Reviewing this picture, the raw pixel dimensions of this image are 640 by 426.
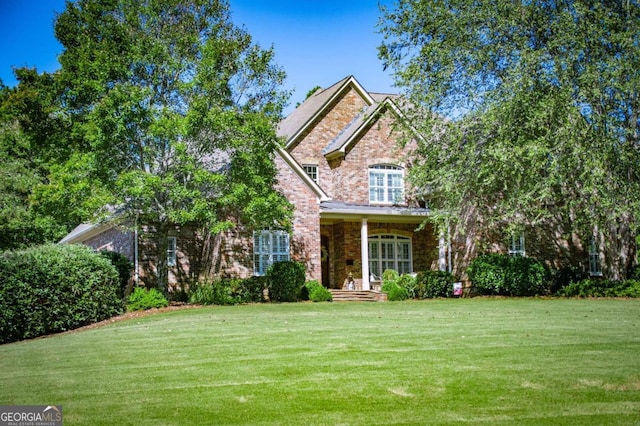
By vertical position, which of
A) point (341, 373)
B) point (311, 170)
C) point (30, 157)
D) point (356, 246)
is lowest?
point (341, 373)

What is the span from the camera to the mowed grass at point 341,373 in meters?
6.49

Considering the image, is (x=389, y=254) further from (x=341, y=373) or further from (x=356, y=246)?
(x=341, y=373)

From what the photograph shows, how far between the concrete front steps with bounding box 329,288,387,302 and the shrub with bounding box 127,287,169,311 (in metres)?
6.66

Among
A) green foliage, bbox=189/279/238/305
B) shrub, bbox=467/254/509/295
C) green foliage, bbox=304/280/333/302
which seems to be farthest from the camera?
shrub, bbox=467/254/509/295

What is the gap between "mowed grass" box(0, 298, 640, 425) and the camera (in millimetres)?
6488

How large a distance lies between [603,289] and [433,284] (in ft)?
19.2

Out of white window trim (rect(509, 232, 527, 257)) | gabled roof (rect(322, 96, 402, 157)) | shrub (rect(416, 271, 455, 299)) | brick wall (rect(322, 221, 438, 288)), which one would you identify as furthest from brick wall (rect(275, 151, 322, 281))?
white window trim (rect(509, 232, 527, 257))

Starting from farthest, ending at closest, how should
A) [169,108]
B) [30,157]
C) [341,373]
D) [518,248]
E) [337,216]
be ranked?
[30,157] → [518,248] → [337,216] → [169,108] → [341,373]

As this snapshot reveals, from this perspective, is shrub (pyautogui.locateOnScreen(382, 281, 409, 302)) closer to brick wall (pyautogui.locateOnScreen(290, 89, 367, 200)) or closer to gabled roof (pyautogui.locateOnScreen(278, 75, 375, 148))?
brick wall (pyautogui.locateOnScreen(290, 89, 367, 200))

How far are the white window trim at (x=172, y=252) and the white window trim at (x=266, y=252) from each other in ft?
9.51

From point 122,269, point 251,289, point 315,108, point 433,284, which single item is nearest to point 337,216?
point 433,284

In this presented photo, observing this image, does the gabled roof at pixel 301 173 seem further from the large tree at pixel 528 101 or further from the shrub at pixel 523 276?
the shrub at pixel 523 276

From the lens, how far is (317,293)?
888 inches

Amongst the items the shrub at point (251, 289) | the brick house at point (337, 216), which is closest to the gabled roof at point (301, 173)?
the brick house at point (337, 216)
